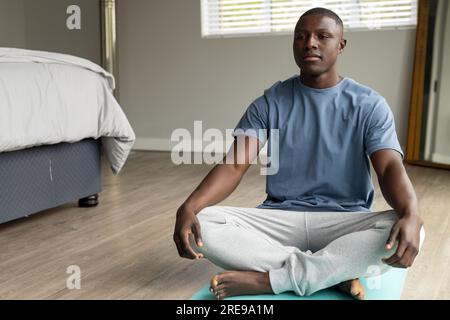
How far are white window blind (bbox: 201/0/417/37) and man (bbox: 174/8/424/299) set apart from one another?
8.65 ft

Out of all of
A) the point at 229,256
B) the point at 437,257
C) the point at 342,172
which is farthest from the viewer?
the point at 437,257

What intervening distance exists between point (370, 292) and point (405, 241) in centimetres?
27

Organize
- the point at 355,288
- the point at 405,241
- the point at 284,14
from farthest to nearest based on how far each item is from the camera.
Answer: the point at 284,14
the point at 355,288
the point at 405,241

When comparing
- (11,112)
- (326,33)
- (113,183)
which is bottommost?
(113,183)

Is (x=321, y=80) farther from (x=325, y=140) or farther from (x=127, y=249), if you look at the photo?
(x=127, y=249)

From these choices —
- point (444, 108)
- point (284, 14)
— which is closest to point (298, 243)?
point (444, 108)

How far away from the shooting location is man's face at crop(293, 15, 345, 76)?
67.9 inches

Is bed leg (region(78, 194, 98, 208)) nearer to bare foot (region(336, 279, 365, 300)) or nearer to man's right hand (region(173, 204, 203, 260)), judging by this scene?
man's right hand (region(173, 204, 203, 260))

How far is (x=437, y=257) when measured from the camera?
6.84 feet

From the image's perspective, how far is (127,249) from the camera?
2.21 m

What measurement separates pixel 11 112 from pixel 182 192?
1.19 m

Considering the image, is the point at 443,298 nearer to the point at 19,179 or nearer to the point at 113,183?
the point at 19,179
